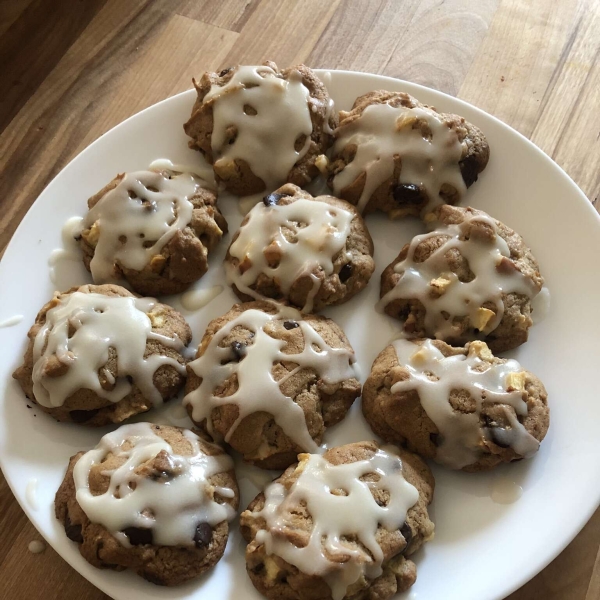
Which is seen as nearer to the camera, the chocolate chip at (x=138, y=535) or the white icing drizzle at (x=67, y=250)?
the chocolate chip at (x=138, y=535)

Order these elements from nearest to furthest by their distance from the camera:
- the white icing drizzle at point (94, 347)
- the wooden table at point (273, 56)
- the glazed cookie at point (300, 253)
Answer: the white icing drizzle at point (94, 347) → the glazed cookie at point (300, 253) → the wooden table at point (273, 56)

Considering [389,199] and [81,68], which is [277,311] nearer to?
[389,199]

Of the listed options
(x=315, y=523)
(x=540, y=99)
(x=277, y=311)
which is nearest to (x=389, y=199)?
(x=277, y=311)

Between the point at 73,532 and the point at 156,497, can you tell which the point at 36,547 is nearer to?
the point at 73,532

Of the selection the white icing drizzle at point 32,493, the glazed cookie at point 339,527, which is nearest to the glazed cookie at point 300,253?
the glazed cookie at point 339,527

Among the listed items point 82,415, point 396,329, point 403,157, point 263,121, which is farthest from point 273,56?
point 82,415

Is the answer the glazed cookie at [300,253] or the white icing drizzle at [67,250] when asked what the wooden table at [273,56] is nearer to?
the white icing drizzle at [67,250]
